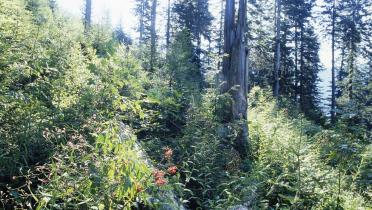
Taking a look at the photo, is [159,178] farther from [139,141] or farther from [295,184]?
[139,141]

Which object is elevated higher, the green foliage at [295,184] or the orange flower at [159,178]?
the orange flower at [159,178]


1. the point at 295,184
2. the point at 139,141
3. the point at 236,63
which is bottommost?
the point at 295,184

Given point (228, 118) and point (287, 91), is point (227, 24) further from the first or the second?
point (287, 91)

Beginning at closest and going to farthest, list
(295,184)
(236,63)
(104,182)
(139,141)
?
(104,182)
(295,184)
(139,141)
(236,63)

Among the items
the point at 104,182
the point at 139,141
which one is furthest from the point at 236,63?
the point at 104,182

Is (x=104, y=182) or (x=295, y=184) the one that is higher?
Answer: (x=104, y=182)

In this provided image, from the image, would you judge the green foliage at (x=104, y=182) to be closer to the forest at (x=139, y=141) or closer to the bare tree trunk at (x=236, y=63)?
the forest at (x=139, y=141)

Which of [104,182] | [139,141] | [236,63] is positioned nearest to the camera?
[104,182]

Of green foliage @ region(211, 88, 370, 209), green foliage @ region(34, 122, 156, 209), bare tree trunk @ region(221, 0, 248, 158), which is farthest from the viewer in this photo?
bare tree trunk @ region(221, 0, 248, 158)

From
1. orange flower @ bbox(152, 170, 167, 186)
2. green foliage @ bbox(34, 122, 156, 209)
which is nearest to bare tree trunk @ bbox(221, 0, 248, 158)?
orange flower @ bbox(152, 170, 167, 186)

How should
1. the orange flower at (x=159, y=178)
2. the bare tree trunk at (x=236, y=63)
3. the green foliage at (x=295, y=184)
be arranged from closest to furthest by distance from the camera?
the orange flower at (x=159, y=178), the green foliage at (x=295, y=184), the bare tree trunk at (x=236, y=63)

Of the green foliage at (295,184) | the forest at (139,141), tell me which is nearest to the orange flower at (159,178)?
the forest at (139,141)

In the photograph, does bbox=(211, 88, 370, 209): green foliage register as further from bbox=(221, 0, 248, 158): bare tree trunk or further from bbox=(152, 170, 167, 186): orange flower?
bbox=(221, 0, 248, 158): bare tree trunk

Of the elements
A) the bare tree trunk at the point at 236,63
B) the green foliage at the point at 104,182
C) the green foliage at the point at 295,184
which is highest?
the bare tree trunk at the point at 236,63
